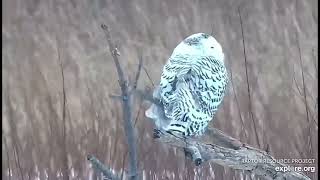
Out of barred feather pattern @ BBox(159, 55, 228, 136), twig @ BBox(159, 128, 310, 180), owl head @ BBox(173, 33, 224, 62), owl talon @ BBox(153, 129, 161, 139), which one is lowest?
twig @ BBox(159, 128, 310, 180)

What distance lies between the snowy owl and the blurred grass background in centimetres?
5

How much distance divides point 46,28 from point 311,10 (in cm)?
85

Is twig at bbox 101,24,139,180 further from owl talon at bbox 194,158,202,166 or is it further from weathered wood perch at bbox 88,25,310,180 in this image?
owl talon at bbox 194,158,202,166

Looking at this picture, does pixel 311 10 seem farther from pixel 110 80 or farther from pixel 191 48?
pixel 110 80

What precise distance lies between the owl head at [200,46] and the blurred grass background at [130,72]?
4 centimetres

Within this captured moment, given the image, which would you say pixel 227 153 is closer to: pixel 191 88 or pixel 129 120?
pixel 191 88

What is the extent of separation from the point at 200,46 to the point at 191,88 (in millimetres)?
136

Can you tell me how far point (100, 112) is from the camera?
A: 5.96 feet

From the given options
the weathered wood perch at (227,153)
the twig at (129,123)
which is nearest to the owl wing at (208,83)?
the weathered wood perch at (227,153)

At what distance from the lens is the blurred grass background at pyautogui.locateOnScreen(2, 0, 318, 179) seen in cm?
181

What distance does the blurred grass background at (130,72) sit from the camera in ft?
5.95

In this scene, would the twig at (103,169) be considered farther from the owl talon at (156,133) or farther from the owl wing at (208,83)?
the owl wing at (208,83)

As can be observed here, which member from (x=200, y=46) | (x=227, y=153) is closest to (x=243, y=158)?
(x=227, y=153)

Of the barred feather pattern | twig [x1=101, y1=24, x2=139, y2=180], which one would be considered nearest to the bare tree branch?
twig [x1=101, y1=24, x2=139, y2=180]
